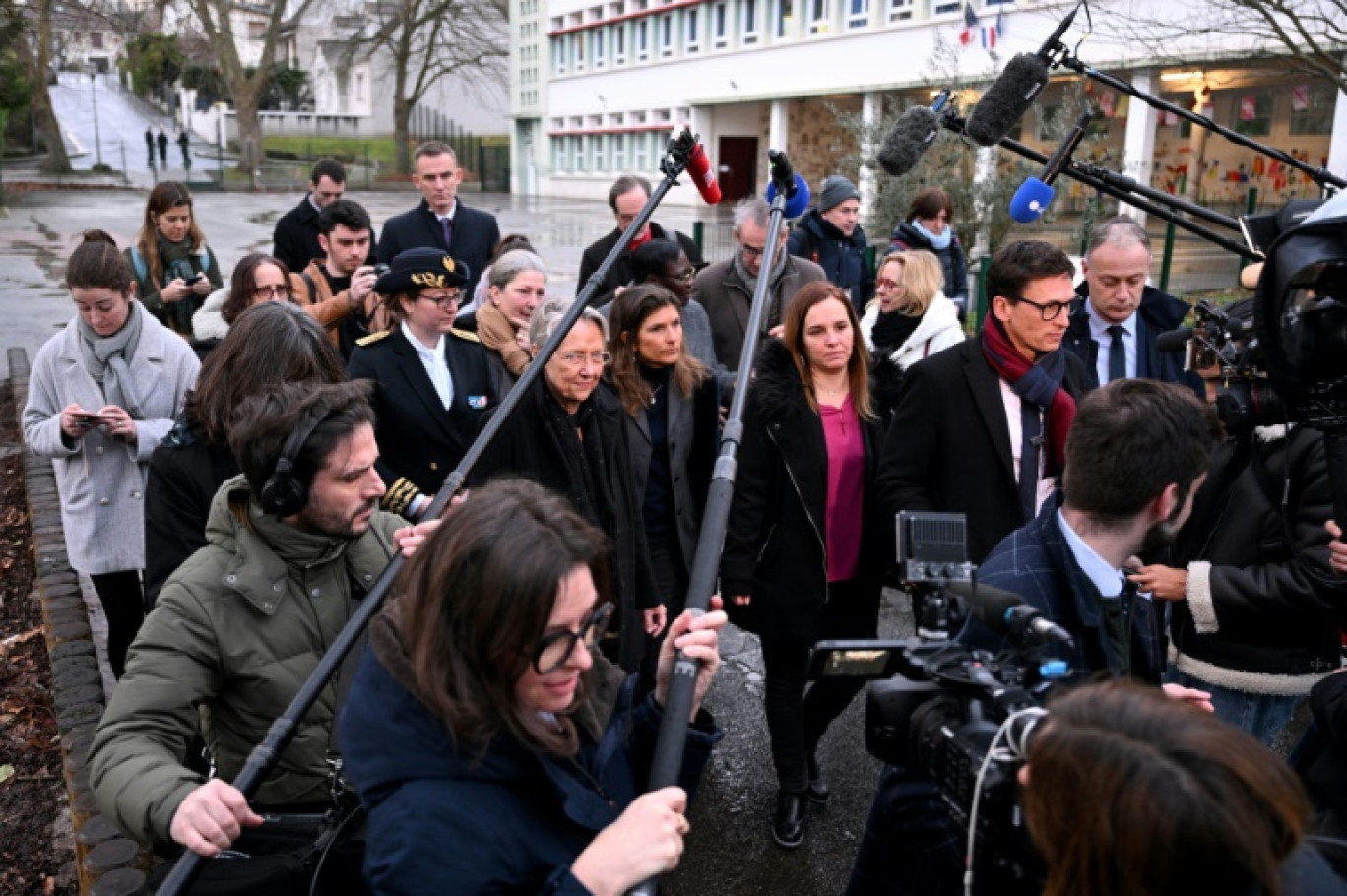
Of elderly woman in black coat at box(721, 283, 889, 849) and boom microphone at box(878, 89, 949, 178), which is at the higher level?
boom microphone at box(878, 89, 949, 178)

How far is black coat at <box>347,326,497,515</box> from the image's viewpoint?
4.24 meters

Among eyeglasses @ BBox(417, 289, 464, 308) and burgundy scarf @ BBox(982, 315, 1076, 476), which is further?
eyeglasses @ BBox(417, 289, 464, 308)

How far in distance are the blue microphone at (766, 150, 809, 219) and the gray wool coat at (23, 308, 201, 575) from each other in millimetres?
2648

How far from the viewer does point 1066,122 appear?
1298 cm

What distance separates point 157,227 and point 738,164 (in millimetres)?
34983

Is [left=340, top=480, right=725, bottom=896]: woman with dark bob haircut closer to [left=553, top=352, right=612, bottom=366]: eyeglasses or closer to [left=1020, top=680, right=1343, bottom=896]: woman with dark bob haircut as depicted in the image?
[left=1020, top=680, right=1343, bottom=896]: woman with dark bob haircut

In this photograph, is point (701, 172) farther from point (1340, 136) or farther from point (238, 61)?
point (238, 61)

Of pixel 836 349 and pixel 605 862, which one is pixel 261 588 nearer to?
pixel 605 862

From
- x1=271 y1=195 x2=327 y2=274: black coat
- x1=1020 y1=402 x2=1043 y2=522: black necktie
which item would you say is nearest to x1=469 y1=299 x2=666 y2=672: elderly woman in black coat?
x1=1020 y1=402 x2=1043 y2=522: black necktie

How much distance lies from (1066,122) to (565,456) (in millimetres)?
11116

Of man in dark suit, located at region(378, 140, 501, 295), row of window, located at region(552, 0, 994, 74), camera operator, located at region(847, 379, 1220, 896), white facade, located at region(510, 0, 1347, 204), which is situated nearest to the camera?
camera operator, located at region(847, 379, 1220, 896)

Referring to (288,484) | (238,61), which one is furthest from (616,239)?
(238,61)

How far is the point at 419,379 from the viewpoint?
14.0ft

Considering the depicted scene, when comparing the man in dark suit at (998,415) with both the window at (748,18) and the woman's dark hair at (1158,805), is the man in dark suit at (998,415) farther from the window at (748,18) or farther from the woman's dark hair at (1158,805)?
the window at (748,18)
